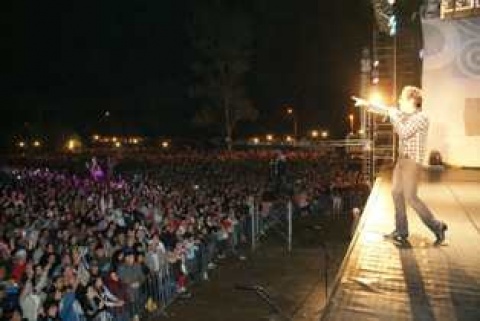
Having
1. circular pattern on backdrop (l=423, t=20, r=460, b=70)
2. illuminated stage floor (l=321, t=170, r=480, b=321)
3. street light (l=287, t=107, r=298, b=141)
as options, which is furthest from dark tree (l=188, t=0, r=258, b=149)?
illuminated stage floor (l=321, t=170, r=480, b=321)

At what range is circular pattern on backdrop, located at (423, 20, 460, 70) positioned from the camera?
1791cm

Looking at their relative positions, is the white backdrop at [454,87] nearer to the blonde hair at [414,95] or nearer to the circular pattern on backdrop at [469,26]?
the circular pattern on backdrop at [469,26]

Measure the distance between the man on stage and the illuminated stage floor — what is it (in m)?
0.33

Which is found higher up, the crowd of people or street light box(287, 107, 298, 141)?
street light box(287, 107, 298, 141)

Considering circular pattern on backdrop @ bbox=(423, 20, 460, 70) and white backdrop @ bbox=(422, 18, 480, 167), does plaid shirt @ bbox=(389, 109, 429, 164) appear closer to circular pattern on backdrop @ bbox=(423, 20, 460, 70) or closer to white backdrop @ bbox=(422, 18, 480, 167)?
white backdrop @ bbox=(422, 18, 480, 167)

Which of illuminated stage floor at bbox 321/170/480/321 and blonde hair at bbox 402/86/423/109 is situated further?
blonde hair at bbox 402/86/423/109

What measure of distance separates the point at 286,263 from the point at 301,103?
4722 centimetres

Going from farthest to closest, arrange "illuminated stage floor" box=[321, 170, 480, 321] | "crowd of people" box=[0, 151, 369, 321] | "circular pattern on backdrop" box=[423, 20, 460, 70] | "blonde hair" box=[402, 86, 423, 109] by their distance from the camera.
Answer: "circular pattern on backdrop" box=[423, 20, 460, 70] < "crowd of people" box=[0, 151, 369, 321] < "blonde hair" box=[402, 86, 423, 109] < "illuminated stage floor" box=[321, 170, 480, 321]

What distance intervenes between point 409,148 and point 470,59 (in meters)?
11.8

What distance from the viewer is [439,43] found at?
711 inches

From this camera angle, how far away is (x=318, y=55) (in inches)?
2510

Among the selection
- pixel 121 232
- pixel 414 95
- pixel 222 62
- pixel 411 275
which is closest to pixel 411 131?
pixel 414 95

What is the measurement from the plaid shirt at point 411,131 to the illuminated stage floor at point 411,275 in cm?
94

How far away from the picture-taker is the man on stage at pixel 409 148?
22.2 feet
